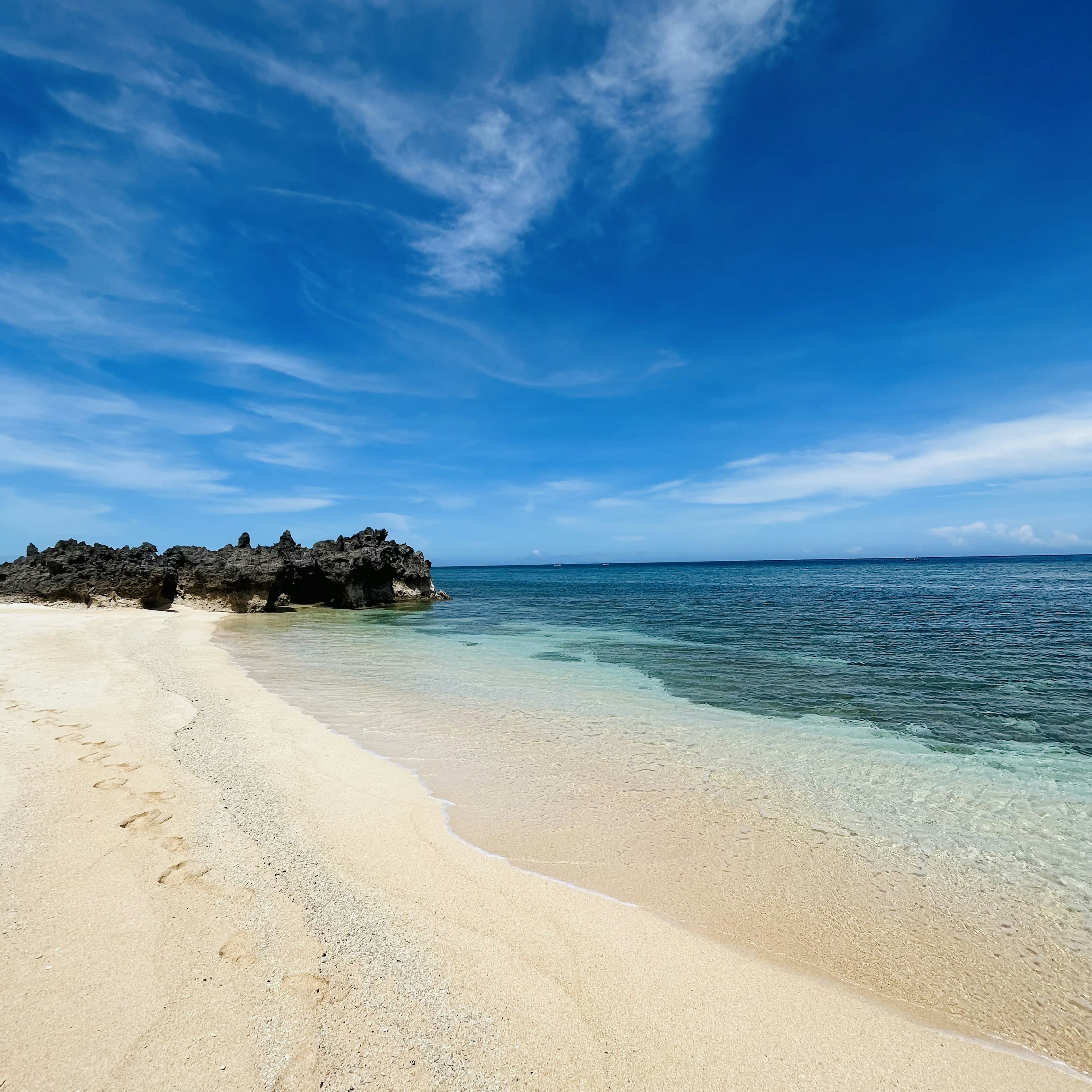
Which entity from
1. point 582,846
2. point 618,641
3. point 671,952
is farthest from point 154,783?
point 618,641

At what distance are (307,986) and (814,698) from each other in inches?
520

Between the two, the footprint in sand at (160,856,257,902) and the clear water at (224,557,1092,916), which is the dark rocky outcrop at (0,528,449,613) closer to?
the clear water at (224,557,1092,916)

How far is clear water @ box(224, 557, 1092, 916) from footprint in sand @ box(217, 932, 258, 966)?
615 cm

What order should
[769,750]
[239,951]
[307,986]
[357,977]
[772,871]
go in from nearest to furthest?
1. [307,986]
2. [357,977]
3. [239,951]
4. [772,871]
5. [769,750]

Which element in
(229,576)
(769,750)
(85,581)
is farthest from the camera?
(229,576)

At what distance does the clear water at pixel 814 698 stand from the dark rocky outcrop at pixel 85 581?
9.87m

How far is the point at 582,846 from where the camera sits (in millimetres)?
6402

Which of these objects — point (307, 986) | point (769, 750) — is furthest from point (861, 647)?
point (307, 986)

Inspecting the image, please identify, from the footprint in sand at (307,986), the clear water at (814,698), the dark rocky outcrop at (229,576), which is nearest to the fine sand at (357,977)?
the footprint in sand at (307,986)

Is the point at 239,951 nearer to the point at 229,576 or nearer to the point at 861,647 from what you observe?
the point at 861,647

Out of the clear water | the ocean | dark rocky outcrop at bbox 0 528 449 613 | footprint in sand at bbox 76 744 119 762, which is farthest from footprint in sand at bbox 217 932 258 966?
dark rocky outcrop at bbox 0 528 449 613

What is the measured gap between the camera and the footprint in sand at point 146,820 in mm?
5848

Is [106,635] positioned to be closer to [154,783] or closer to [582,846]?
[154,783]

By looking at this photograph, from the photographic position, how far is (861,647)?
22.0 m
